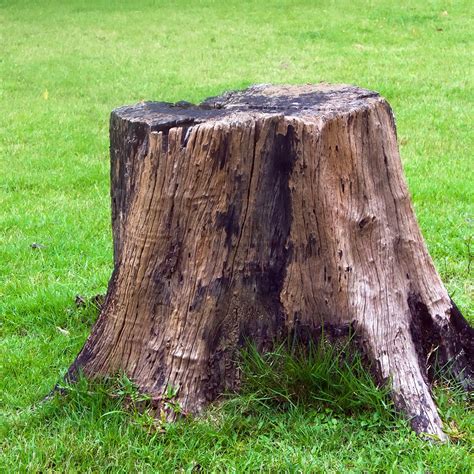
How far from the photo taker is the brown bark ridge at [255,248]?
10.1 feet

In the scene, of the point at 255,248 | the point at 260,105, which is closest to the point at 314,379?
the point at 255,248

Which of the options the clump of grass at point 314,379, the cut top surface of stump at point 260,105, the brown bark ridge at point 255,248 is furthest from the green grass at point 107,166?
the cut top surface of stump at point 260,105

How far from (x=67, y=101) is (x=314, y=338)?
26.5 ft

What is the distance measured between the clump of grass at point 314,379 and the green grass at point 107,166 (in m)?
0.04

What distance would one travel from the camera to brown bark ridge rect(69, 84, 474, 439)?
3070mm

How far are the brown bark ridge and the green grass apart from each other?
Result: 7.7 inches

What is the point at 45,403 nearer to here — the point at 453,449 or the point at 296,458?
the point at 296,458

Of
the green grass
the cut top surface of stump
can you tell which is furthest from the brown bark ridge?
the green grass

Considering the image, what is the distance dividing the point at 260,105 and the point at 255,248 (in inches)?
25.6

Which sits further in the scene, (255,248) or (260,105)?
(260,105)

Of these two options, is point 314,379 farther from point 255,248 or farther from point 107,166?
point 107,166

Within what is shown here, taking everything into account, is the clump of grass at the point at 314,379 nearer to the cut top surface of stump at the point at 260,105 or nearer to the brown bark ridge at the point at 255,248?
the brown bark ridge at the point at 255,248

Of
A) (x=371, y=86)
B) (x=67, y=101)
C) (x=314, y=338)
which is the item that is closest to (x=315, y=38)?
(x=371, y=86)

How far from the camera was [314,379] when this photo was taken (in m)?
3.12
